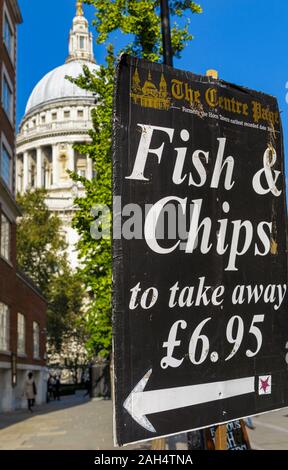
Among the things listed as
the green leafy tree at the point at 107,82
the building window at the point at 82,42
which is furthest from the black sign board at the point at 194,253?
the building window at the point at 82,42

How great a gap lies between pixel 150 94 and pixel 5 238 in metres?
24.1

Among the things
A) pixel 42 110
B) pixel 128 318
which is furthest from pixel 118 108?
pixel 42 110

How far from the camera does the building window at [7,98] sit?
87.1 ft

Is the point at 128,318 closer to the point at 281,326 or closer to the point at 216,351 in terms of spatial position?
the point at 216,351

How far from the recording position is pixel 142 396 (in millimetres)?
2912

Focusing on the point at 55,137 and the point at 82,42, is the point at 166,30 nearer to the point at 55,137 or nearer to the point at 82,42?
the point at 55,137

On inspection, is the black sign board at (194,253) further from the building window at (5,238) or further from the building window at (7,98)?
the building window at (7,98)

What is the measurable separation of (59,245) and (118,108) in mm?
56546

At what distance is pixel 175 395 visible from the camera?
10.1ft

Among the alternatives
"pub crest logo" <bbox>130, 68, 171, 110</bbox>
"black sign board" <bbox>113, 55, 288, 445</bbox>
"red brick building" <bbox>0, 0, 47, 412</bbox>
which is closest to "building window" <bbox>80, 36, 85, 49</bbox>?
"red brick building" <bbox>0, 0, 47, 412</bbox>

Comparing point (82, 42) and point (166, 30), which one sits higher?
point (82, 42)

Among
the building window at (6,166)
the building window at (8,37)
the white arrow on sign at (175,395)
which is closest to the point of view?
the white arrow on sign at (175,395)

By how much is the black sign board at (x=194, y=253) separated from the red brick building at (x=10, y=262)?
2158 centimetres

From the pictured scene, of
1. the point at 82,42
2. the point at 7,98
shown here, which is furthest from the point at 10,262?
the point at 82,42
